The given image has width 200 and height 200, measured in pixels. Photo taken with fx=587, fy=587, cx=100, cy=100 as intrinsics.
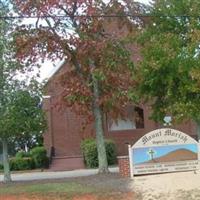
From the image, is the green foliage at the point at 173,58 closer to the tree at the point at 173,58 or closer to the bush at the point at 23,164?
the tree at the point at 173,58

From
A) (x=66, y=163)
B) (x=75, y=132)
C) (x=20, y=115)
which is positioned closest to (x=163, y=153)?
(x=20, y=115)

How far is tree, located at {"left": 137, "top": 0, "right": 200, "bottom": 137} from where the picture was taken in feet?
82.4

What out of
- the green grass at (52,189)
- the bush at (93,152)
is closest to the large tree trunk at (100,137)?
the green grass at (52,189)

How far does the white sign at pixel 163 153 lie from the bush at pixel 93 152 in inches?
487

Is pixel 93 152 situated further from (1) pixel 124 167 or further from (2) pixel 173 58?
(1) pixel 124 167

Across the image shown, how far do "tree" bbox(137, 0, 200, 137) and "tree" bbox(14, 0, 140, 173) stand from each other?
254 centimetres

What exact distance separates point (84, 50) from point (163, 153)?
4874 millimetres

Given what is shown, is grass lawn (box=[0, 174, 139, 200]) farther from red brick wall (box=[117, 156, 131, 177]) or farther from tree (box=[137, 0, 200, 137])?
tree (box=[137, 0, 200, 137])

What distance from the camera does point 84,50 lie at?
72.7ft

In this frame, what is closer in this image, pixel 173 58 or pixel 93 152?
pixel 173 58

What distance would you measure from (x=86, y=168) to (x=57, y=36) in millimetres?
13229

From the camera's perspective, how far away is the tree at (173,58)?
2512cm

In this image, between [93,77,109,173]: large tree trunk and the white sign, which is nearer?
the white sign

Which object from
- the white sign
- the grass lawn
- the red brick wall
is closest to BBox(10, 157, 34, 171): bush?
the red brick wall
